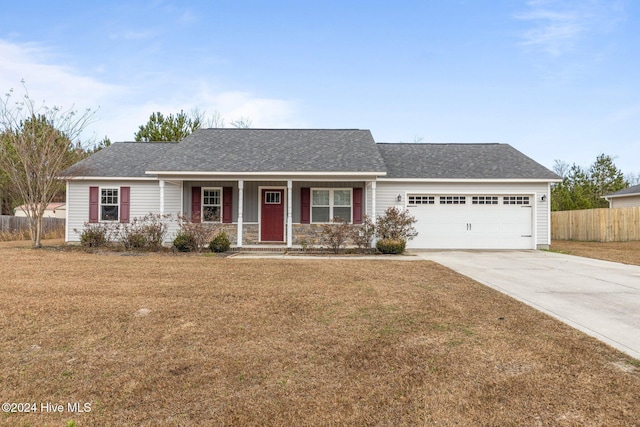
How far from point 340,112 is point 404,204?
54.7ft

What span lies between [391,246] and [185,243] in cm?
691

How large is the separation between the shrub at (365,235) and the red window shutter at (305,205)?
211 centimetres

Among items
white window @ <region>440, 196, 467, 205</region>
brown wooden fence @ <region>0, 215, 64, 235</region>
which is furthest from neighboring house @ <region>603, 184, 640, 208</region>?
brown wooden fence @ <region>0, 215, 64, 235</region>

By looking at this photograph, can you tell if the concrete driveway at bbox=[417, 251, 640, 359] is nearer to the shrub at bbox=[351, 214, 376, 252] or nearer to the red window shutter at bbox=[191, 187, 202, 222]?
the shrub at bbox=[351, 214, 376, 252]

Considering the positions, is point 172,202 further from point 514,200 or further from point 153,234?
point 514,200

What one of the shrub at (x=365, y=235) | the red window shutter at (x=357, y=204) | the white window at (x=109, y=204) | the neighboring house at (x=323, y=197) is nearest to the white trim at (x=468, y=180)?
the neighboring house at (x=323, y=197)

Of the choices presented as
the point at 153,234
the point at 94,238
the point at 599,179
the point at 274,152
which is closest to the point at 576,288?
the point at 274,152

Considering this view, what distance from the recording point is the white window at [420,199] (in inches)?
569

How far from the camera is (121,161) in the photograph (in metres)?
15.6

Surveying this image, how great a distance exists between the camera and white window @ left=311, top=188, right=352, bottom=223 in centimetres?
1443

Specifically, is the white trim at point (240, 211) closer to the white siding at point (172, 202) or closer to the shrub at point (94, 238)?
the white siding at point (172, 202)

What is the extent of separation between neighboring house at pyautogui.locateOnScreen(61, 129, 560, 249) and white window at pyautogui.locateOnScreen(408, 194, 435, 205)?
1cm

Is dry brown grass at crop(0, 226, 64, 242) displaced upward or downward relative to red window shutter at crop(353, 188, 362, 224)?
downward

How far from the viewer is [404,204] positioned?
14.4 metres
